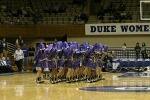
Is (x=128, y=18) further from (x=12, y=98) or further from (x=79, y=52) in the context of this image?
(x=12, y=98)

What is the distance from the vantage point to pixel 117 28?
34906mm

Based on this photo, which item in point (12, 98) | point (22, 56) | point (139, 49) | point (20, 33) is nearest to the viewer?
point (12, 98)

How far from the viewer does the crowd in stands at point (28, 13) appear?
114ft

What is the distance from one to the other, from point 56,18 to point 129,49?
22.7ft

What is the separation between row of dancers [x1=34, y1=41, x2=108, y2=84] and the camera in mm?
18281

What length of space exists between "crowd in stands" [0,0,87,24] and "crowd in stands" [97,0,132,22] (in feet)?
5.07

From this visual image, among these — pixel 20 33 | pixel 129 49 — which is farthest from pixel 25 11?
pixel 129 49

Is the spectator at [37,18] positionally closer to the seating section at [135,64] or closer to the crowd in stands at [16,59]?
the crowd in stands at [16,59]

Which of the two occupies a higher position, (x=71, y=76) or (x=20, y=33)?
(x=20, y=33)

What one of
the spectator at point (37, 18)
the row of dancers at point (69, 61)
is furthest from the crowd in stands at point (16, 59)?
the row of dancers at point (69, 61)

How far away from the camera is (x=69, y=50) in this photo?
18562mm

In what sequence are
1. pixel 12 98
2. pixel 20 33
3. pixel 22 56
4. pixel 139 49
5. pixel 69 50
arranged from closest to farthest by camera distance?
pixel 12 98 → pixel 69 50 → pixel 22 56 → pixel 139 49 → pixel 20 33

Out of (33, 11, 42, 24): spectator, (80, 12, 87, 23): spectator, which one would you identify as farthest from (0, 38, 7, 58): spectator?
(80, 12, 87, 23): spectator

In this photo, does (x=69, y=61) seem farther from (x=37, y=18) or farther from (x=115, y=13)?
(x=115, y=13)
